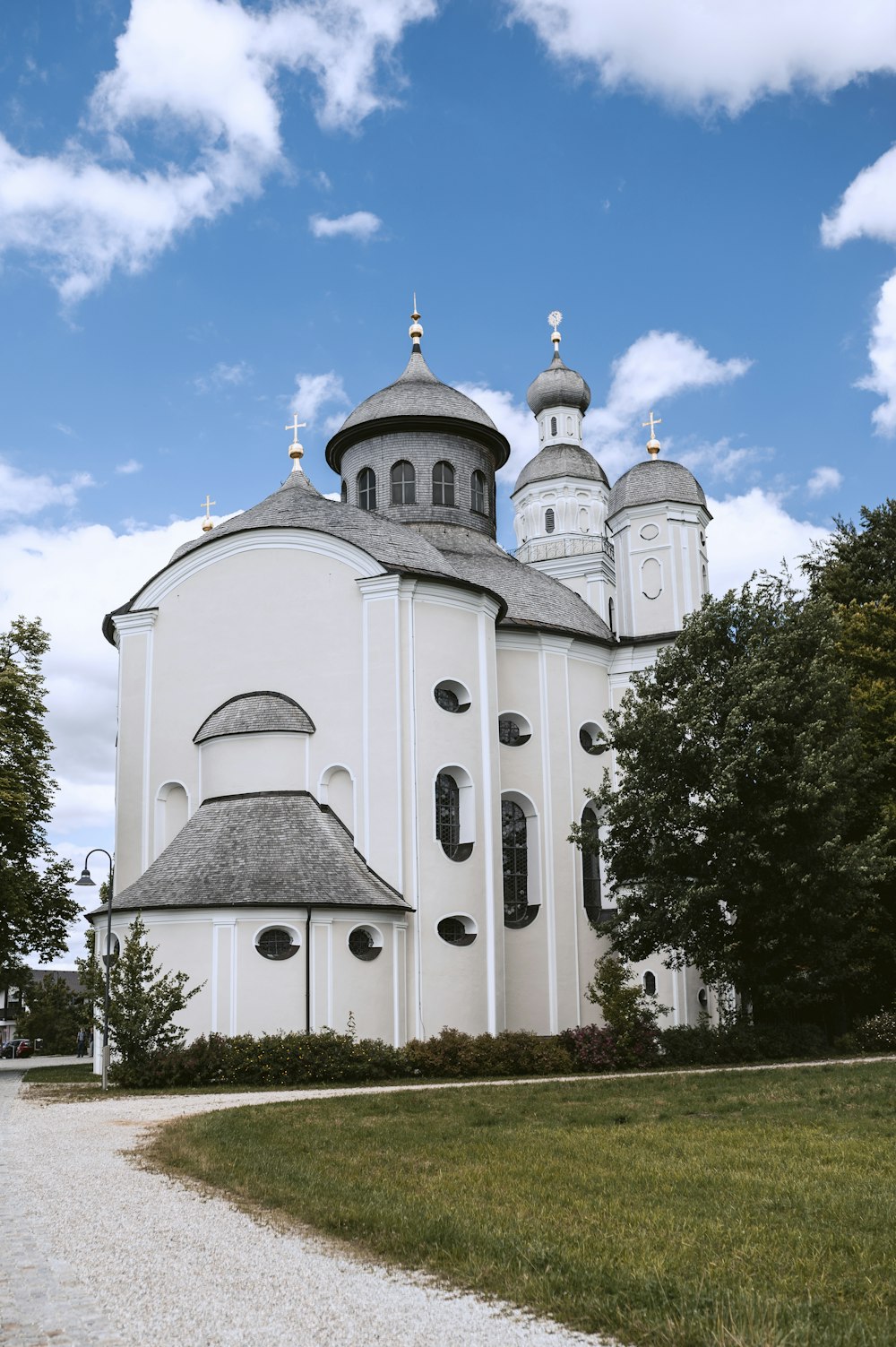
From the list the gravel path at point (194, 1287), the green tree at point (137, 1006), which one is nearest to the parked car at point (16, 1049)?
the green tree at point (137, 1006)

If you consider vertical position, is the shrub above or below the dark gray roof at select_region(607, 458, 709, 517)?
below

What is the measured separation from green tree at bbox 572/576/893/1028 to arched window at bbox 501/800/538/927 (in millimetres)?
5289

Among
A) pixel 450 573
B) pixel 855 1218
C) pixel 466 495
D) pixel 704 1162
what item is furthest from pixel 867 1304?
pixel 466 495

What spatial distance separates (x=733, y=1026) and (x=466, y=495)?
64.6 feet

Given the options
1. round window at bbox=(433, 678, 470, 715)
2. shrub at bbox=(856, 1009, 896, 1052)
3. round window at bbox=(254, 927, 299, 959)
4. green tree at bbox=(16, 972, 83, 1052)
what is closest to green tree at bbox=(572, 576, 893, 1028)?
shrub at bbox=(856, 1009, 896, 1052)

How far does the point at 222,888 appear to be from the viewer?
85.7ft

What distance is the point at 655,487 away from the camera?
4012cm

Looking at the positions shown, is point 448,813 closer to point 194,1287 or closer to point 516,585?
point 516,585

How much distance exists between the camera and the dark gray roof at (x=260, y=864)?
26156mm

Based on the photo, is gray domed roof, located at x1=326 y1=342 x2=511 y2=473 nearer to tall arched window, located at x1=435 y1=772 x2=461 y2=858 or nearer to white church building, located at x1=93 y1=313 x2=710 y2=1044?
white church building, located at x1=93 y1=313 x2=710 y2=1044

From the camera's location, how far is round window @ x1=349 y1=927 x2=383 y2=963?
2716 centimetres

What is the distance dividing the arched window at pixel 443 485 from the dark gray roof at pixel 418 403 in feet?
5.71

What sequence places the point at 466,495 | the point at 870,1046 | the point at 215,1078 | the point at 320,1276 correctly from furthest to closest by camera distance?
the point at 466,495
the point at 870,1046
the point at 215,1078
the point at 320,1276

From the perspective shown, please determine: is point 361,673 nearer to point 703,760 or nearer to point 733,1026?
point 703,760
